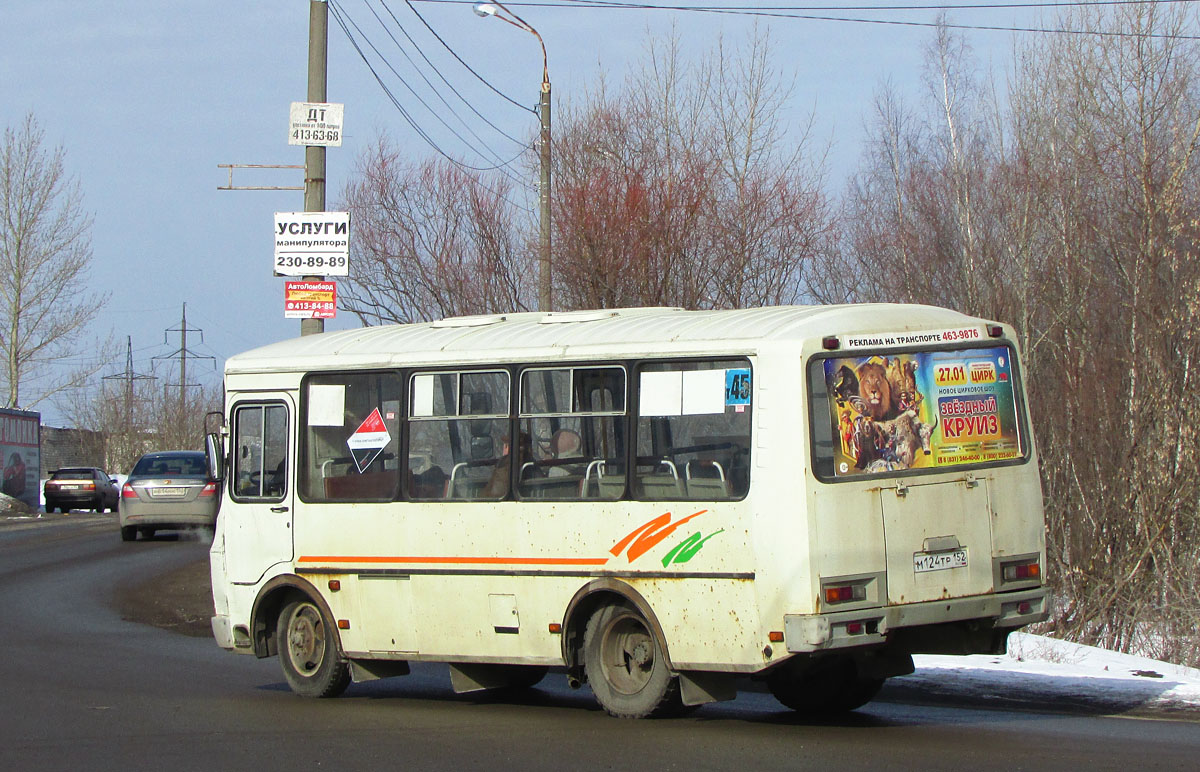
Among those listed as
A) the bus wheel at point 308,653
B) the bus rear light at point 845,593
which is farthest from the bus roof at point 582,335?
the bus wheel at point 308,653

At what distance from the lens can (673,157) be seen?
24.1 m

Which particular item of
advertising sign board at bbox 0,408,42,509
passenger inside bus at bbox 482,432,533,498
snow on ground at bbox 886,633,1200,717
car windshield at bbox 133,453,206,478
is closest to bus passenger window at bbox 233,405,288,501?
passenger inside bus at bbox 482,432,533,498

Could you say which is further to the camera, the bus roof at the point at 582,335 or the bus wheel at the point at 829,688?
the bus wheel at the point at 829,688

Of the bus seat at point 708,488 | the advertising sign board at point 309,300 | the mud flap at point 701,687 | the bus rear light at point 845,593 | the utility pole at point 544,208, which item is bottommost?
the mud flap at point 701,687

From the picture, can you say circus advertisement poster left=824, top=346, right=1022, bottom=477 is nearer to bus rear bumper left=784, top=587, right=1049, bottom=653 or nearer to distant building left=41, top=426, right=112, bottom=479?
bus rear bumper left=784, top=587, right=1049, bottom=653

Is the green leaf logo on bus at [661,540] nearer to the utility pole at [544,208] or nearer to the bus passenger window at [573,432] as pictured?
the bus passenger window at [573,432]

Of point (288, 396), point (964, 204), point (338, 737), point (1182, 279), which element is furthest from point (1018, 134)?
point (338, 737)

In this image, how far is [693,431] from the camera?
9172mm

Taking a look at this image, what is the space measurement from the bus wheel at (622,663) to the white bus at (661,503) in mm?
16

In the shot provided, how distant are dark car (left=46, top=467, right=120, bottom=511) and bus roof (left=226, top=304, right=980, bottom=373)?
36.6m

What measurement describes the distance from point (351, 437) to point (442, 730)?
251cm

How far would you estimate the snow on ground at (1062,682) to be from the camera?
987cm

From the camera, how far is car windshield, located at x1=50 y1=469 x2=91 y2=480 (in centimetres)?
4612

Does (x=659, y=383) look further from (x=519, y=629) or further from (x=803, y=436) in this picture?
(x=519, y=629)
